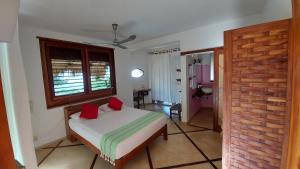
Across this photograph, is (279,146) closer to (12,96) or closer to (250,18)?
(12,96)

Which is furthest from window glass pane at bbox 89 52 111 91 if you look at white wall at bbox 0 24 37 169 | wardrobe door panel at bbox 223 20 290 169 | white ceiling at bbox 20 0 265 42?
wardrobe door panel at bbox 223 20 290 169

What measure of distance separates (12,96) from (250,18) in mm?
3854

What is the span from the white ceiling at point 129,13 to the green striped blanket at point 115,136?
2.05 metres

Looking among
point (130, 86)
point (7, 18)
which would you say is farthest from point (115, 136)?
point (130, 86)

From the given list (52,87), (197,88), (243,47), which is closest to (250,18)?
(243,47)

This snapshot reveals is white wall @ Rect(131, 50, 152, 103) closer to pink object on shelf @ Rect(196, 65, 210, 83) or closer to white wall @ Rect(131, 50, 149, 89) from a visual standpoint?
white wall @ Rect(131, 50, 149, 89)

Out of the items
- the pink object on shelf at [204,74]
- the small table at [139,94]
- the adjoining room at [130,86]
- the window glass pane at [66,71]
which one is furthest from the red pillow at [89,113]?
the pink object on shelf at [204,74]

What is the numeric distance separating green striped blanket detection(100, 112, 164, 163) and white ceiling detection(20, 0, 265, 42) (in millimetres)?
2048

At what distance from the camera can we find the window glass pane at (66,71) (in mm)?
3209

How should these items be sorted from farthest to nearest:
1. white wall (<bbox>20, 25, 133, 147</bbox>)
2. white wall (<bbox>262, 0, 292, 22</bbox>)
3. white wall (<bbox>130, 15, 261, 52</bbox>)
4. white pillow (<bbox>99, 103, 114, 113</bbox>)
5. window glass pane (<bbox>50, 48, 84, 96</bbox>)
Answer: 1. white pillow (<bbox>99, 103, 114, 113</bbox>)
2. window glass pane (<bbox>50, 48, 84, 96</bbox>)
3. white wall (<bbox>130, 15, 261, 52</bbox>)
4. white wall (<bbox>20, 25, 133, 147</bbox>)
5. white wall (<bbox>262, 0, 292, 22</bbox>)

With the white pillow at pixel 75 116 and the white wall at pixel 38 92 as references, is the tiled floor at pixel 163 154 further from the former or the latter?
the white pillow at pixel 75 116

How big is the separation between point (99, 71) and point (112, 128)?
2.22 m

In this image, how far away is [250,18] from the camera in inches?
112

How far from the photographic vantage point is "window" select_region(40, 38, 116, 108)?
310 centimetres
